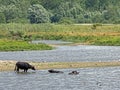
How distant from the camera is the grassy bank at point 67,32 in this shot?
3470 inches

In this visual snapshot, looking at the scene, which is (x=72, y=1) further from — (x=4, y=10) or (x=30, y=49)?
(x=30, y=49)

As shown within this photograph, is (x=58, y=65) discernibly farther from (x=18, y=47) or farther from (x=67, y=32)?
(x=67, y=32)

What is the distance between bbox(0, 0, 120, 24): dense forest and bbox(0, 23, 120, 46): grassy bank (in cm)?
2069

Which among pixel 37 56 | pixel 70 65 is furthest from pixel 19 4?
pixel 70 65

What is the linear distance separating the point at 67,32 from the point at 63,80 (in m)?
65.0

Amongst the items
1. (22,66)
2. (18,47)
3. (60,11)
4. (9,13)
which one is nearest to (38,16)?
(9,13)

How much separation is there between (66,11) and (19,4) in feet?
52.7

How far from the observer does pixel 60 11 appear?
5719 inches

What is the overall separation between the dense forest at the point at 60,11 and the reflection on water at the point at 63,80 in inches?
3377

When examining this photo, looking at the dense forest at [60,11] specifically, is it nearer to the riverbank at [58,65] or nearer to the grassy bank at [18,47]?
the grassy bank at [18,47]

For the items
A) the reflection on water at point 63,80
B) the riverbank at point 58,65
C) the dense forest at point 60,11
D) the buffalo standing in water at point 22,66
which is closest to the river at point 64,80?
the reflection on water at point 63,80

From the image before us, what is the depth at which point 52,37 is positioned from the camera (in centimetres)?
9512

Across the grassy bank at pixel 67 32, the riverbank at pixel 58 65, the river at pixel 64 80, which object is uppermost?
the river at pixel 64 80

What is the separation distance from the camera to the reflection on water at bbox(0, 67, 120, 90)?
32.6 meters
